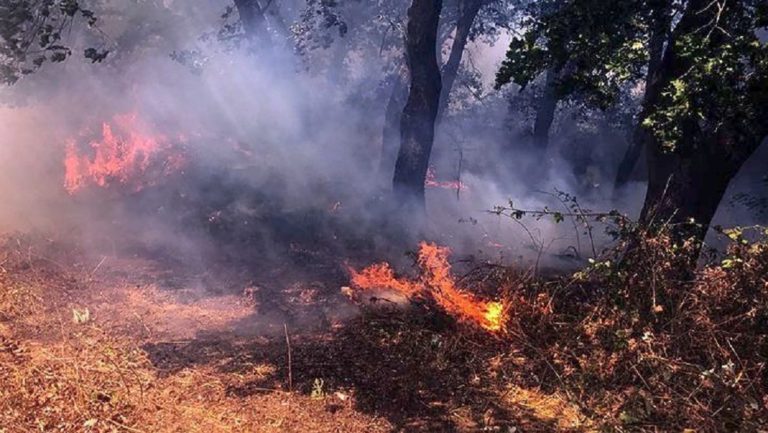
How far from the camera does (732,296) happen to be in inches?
214

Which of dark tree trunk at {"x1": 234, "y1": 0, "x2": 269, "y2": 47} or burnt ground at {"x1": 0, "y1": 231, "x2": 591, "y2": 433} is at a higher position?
dark tree trunk at {"x1": 234, "y1": 0, "x2": 269, "y2": 47}

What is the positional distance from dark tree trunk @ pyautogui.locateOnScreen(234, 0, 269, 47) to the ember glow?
10.4 meters

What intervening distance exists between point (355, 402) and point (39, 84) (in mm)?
20648

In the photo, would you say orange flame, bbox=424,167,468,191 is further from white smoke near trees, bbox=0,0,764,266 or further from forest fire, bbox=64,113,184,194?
forest fire, bbox=64,113,184,194

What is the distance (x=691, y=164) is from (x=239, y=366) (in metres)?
6.01

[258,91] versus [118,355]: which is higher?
[258,91]

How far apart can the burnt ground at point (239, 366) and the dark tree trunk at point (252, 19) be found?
389 inches

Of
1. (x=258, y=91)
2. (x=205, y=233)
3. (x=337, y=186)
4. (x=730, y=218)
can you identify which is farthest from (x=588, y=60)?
(x=258, y=91)

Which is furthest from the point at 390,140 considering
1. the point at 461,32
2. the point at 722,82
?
the point at 722,82

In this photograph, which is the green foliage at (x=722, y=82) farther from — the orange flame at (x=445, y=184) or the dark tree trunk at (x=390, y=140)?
the orange flame at (x=445, y=184)

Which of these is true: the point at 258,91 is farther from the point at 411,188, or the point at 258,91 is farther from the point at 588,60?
the point at 588,60

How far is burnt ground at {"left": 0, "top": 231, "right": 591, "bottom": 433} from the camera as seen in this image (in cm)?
510

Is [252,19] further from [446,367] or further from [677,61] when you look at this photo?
[446,367]

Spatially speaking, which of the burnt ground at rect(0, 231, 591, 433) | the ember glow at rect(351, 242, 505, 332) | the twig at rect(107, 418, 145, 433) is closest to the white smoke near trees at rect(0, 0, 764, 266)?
the ember glow at rect(351, 242, 505, 332)
